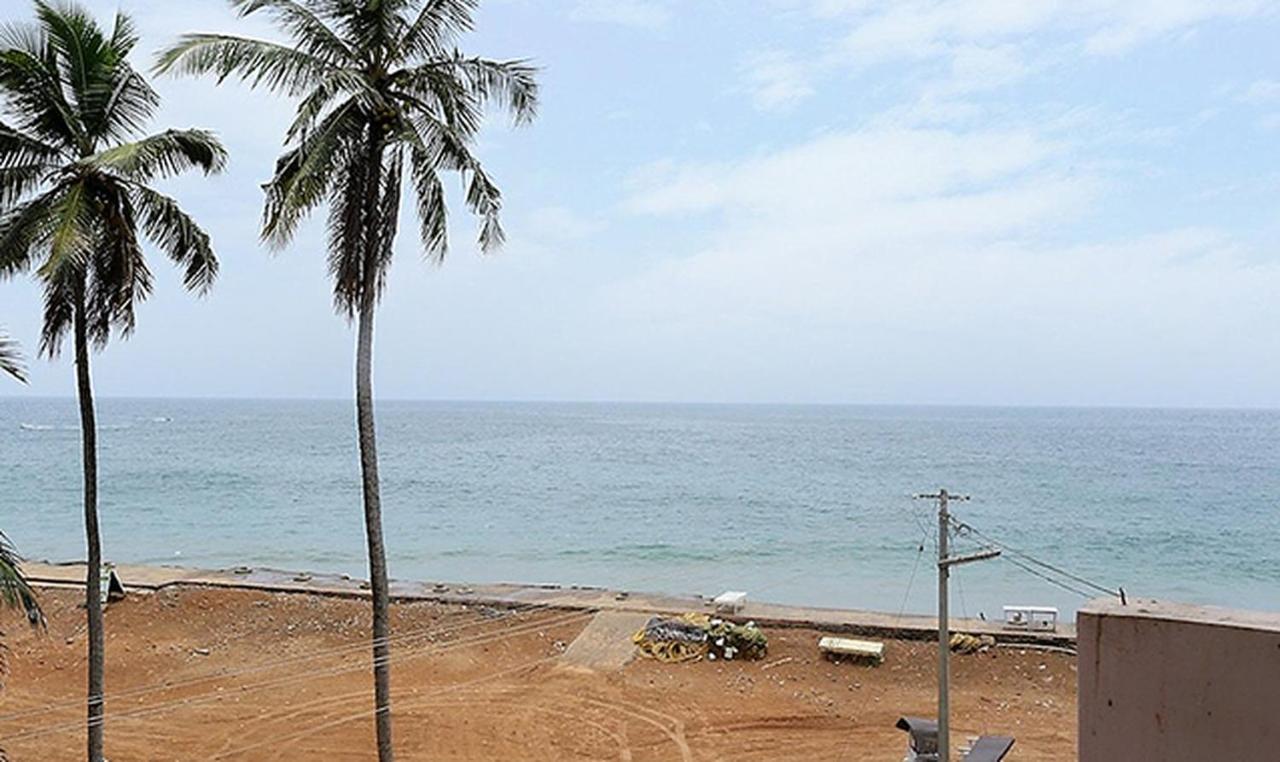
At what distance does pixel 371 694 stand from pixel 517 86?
915cm

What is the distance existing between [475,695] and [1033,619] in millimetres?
9184

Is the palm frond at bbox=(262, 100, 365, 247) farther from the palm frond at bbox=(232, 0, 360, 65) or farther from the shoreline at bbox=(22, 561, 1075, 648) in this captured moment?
the shoreline at bbox=(22, 561, 1075, 648)

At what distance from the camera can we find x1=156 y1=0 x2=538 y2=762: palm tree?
355 inches

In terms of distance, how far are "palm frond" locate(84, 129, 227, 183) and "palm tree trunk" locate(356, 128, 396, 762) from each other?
1726mm

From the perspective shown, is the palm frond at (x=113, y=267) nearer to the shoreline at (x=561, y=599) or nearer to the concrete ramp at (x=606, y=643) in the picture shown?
the concrete ramp at (x=606, y=643)

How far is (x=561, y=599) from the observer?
19516 millimetres

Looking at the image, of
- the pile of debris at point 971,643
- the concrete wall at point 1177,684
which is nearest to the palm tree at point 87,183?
the concrete wall at point 1177,684

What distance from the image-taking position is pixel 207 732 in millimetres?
12977

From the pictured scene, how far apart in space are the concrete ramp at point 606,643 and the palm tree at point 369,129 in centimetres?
620

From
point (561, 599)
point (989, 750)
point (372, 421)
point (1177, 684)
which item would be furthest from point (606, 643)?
point (1177, 684)

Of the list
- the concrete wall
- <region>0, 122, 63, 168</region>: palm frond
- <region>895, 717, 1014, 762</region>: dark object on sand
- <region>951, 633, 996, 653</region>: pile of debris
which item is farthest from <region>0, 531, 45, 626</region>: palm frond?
<region>951, 633, 996, 653</region>: pile of debris

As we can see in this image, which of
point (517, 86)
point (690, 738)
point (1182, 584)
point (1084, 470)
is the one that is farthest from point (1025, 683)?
point (1084, 470)

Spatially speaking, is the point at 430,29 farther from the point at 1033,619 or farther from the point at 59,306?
the point at 1033,619

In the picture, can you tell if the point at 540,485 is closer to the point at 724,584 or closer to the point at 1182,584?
the point at 724,584
